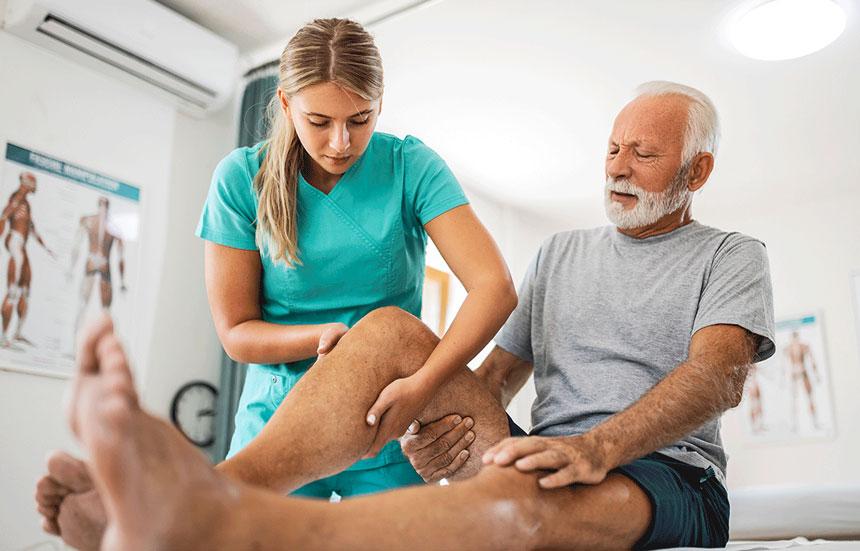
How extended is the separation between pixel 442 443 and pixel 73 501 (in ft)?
2.03

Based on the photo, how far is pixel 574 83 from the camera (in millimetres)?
3736

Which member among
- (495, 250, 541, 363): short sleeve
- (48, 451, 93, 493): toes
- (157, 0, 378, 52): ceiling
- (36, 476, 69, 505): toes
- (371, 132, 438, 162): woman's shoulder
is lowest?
(36, 476, 69, 505): toes

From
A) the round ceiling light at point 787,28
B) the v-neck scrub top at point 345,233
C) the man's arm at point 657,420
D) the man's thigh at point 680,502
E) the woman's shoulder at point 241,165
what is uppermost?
the round ceiling light at point 787,28

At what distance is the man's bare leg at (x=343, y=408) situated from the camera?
1082 millimetres

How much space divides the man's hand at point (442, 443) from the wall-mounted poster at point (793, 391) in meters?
3.55

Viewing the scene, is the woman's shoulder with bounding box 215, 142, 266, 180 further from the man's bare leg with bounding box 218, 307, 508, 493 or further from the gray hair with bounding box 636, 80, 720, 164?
the gray hair with bounding box 636, 80, 720, 164

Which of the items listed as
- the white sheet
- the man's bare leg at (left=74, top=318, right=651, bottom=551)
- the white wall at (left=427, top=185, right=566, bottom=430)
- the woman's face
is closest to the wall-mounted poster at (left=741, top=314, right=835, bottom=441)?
the white wall at (left=427, top=185, right=566, bottom=430)

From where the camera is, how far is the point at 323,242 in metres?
1.52

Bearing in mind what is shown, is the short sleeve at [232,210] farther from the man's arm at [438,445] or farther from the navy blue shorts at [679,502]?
the navy blue shorts at [679,502]

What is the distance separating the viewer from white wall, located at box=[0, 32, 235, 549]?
8.77 feet

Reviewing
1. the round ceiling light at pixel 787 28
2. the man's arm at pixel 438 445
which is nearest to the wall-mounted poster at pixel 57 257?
the man's arm at pixel 438 445

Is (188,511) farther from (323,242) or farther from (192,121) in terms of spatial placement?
(192,121)

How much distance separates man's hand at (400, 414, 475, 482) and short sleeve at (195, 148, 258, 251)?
450 mm

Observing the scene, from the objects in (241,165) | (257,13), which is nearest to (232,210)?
(241,165)
